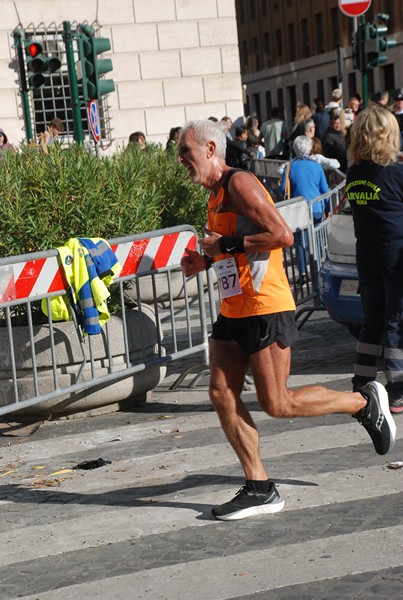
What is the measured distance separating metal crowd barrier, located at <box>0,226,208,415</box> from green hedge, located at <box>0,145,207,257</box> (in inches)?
15.7

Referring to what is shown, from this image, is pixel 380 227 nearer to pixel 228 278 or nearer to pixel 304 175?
pixel 228 278

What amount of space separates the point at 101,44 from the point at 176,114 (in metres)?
9.86

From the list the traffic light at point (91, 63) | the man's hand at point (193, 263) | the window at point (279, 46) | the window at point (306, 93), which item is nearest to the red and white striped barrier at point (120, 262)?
the man's hand at point (193, 263)

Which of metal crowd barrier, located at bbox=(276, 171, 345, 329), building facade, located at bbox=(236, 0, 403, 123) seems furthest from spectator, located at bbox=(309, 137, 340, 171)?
building facade, located at bbox=(236, 0, 403, 123)

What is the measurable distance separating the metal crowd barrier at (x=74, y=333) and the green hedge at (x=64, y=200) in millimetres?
400

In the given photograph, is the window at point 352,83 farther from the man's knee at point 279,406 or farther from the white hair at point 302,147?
the man's knee at point 279,406

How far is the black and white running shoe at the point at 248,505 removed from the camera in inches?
226

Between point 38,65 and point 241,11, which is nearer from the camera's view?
point 38,65

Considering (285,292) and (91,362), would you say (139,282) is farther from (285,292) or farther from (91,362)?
(285,292)

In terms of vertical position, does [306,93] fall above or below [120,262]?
above

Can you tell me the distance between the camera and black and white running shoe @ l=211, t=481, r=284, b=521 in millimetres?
5730

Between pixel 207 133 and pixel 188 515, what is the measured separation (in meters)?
1.79

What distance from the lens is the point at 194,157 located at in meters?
5.80

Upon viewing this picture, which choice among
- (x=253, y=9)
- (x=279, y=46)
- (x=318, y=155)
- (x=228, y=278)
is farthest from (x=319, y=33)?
(x=228, y=278)
